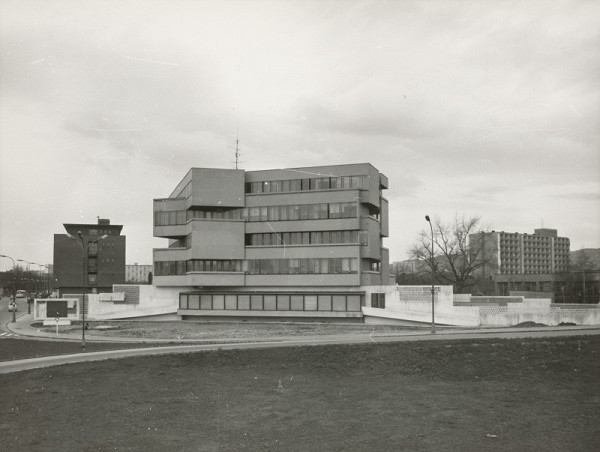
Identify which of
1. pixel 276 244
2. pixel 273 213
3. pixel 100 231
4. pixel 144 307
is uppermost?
pixel 100 231

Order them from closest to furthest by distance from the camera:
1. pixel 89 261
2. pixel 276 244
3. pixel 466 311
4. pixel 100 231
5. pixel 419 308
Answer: pixel 466 311
pixel 419 308
pixel 276 244
pixel 89 261
pixel 100 231

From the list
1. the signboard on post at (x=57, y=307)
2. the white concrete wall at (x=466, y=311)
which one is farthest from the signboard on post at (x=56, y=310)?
the white concrete wall at (x=466, y=311)

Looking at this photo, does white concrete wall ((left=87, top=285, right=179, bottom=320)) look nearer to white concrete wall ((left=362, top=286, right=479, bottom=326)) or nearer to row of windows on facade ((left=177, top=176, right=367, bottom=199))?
row of windows on facade ((left=177, top=176, right=367, bottom=199))

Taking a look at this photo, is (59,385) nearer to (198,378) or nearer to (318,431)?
(198,378)

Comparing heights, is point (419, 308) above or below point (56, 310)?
above

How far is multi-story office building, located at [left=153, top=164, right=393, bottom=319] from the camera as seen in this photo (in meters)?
64.8

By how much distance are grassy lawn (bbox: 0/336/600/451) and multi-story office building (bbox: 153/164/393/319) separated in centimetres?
3462

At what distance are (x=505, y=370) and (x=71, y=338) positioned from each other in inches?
1295

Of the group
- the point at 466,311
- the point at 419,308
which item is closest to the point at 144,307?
the point at 419,308

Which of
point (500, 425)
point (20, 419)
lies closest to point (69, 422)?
point (20, 419)

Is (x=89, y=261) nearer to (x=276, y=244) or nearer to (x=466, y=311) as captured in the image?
(x=276, y=244)

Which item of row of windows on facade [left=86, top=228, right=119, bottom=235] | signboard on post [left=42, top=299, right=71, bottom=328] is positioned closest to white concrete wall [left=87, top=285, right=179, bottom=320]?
signboard on post [left=42, top=299, right=71, bottom=328]

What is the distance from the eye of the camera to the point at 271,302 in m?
66.4

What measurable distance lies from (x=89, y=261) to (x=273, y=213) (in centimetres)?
Answer: 6982
